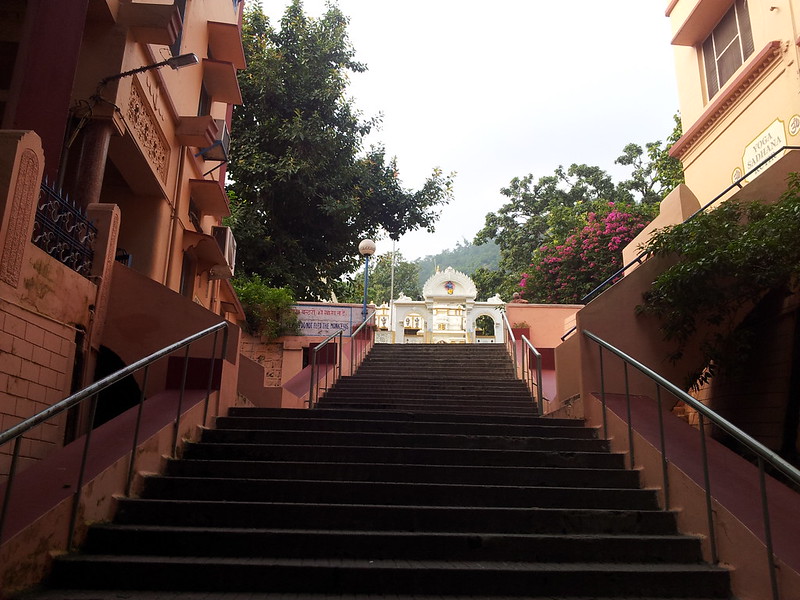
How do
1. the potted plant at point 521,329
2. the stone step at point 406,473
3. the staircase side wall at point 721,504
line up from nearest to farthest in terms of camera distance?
the staircase side wall at point 721,504 → the stone step at point 406,473 → the potted plant at point 521,329

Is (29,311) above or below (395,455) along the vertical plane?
above

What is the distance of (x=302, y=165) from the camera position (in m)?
19.3

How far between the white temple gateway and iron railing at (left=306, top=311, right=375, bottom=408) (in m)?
7.07

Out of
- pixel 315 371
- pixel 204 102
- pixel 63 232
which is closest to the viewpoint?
pixel 63 232

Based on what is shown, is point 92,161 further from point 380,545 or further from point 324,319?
point 324,319

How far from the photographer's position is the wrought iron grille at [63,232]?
5.78m

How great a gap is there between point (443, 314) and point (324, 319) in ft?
23.9

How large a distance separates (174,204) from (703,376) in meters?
8.44

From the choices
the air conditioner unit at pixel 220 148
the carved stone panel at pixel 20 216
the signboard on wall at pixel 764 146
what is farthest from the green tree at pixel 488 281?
the carved stone panel at pixel 20 216

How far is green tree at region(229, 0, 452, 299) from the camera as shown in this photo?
64.5ft

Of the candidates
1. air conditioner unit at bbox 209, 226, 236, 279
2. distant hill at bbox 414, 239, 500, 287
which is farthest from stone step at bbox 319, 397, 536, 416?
distant hill at bbox 414, 239, 500, 287

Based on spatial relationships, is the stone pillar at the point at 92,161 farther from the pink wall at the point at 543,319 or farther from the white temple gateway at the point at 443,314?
the white temple gateway at the point at 443,314

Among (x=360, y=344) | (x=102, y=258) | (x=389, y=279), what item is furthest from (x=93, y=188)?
(x=389, y=279)

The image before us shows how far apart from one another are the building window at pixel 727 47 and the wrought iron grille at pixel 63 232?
10.3 meters
